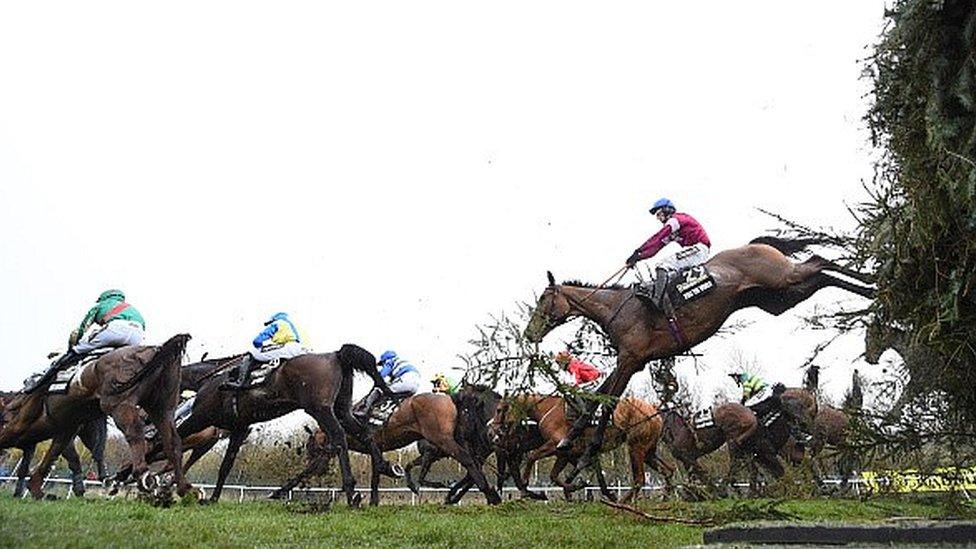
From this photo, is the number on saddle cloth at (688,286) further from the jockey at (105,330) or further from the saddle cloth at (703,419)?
the saddle cloth at (703,419)

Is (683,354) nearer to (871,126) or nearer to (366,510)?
(366,510)

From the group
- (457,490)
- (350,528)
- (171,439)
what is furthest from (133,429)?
(457,490)

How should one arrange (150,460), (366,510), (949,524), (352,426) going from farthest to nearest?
1. (150,460)
2. (352,426)
3. (366,510)
4. (949,524)

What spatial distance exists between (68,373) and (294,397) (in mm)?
3058

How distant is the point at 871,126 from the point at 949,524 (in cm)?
275

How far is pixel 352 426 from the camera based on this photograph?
13516 millimetres

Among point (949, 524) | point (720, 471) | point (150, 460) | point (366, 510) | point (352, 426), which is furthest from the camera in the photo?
point (720, 471)

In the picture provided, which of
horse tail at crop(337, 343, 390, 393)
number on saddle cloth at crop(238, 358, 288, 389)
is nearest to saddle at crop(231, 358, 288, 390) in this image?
number on saddle cloth at crop(238, 358, 288, 389)

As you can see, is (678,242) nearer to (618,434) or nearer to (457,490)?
(618,434)

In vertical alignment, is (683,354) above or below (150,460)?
above

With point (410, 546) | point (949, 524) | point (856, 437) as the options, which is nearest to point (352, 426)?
point (410, 546)

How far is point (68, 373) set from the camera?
11.9 meters

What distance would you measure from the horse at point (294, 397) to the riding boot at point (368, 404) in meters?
2.59

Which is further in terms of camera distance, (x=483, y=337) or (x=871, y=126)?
(x=483, y=337)
